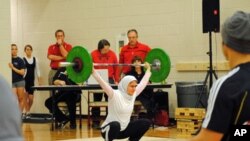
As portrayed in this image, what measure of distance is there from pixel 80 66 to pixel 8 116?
182 inches

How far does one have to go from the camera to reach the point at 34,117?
9.25 meters

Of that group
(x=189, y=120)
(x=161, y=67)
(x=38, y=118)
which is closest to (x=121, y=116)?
(x=161, y=67)

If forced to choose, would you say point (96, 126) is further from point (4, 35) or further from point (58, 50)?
point (4, 35)

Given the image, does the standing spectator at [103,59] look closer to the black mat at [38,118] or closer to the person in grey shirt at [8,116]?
the black mat at [38,118]

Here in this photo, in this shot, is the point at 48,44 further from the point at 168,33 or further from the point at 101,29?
the point at 168,33

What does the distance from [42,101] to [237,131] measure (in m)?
9.38

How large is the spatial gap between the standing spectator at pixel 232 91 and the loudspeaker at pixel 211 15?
634 cm

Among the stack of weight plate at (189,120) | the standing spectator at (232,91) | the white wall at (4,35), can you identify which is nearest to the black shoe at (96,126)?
the stack of weight plate at (189,120)

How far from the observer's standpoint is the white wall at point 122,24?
8906mm

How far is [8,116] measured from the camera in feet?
4.31

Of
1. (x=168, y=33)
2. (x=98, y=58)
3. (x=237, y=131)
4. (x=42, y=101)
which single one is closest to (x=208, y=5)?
(x=168, y=33)

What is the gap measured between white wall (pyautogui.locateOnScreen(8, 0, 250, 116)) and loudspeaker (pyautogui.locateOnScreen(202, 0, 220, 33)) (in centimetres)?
62

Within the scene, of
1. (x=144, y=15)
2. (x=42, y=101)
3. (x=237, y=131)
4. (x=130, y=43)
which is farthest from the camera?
(x=42, y=101)

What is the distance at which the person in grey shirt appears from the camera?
1.29m
